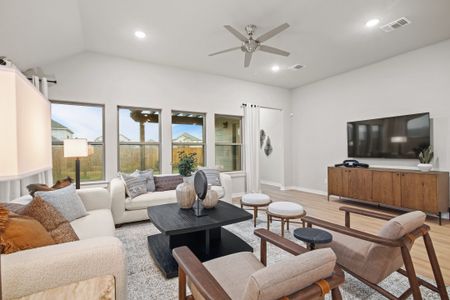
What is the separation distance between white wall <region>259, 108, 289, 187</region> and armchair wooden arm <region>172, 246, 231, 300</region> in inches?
225

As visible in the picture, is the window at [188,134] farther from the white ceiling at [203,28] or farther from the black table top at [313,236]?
the black table top at [313,236]

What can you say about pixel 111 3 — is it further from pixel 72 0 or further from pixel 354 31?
pixel 354 31

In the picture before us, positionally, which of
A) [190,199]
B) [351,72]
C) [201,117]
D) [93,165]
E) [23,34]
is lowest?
[190,199]

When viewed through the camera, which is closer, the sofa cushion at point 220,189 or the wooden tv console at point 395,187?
the wooden tv console at point 395,187

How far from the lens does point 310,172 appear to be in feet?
19.5

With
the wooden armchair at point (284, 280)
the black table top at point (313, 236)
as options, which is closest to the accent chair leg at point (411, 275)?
the black table top at point (313, 236)

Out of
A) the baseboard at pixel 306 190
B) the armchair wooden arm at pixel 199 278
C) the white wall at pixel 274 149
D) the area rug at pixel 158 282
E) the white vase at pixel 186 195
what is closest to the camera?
the armchair wooden arm at pixel 199 278

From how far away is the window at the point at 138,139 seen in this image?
4.32 m

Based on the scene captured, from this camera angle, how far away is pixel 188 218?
2.16 metres

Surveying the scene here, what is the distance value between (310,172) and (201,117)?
11.0ft

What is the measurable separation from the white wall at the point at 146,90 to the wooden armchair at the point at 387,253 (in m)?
3.71

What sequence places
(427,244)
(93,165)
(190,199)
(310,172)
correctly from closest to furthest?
(427,244) → (190,199) → (93,165) → (310,172)

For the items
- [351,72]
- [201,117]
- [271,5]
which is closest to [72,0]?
[271,5]

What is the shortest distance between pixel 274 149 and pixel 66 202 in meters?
6.21
